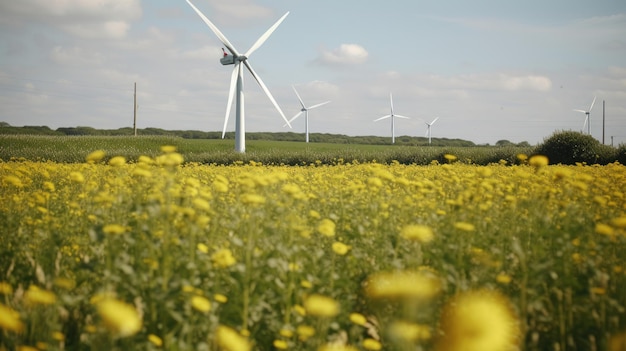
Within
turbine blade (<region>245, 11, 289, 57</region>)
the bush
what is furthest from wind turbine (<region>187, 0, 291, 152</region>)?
the bush

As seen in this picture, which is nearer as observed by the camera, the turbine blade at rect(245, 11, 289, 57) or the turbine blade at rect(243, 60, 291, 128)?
the turbine blade at rect(243, 60, 291, 128)

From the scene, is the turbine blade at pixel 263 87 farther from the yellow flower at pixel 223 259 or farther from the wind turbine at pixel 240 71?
the yellow flower at pixel 223 259

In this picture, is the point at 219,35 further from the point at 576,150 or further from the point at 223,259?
the point at 223,259

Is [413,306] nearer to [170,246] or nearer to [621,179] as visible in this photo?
[170,246]

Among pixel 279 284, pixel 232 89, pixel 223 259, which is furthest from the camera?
pixel 232 89

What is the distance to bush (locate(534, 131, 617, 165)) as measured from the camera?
30.3 meters

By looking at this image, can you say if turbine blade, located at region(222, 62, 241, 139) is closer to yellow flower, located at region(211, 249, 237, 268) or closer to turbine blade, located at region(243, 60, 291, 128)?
turbine blade, located at region(243, 60, 291, 128)

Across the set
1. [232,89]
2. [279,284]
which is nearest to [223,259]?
[279,284]

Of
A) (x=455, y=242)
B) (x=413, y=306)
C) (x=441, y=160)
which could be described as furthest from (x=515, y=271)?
(x=441, y=160)

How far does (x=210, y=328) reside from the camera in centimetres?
315

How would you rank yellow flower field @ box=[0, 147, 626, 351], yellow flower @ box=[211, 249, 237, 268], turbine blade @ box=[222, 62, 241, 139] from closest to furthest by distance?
yellow flower field @ box=[0, 147, 626, 351], yellow flower @ box=[211, 249, 237, 268], turbine blade @ box=[222, 62, 241, 139]

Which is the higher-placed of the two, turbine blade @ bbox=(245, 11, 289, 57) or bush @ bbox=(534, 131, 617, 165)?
turbine blade @ bbox=(245, 11, 289, 57)

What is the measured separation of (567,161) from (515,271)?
100ft

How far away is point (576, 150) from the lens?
30.5 m
